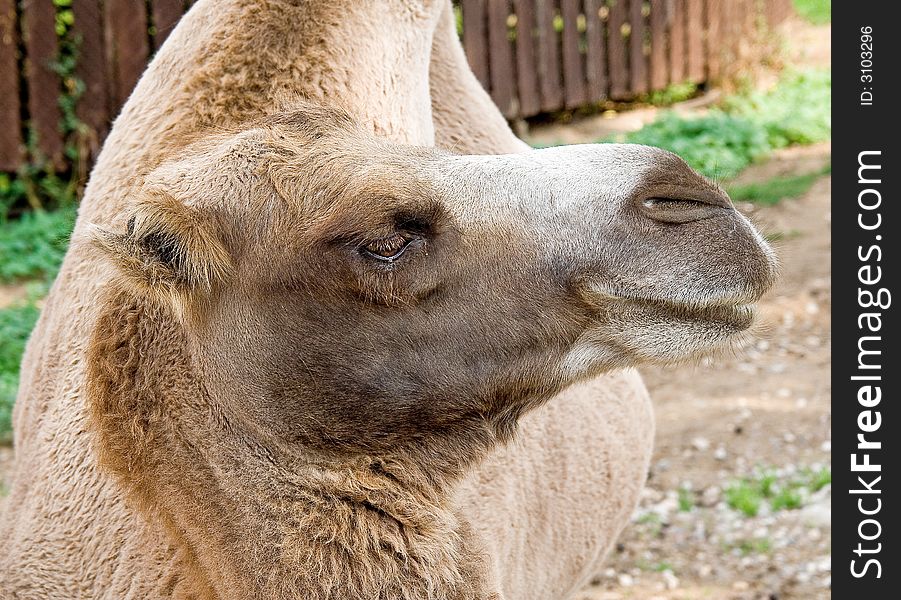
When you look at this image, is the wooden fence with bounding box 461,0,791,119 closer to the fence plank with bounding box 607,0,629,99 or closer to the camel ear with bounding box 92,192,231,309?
the fence plank with bounding box 607,0,629,99

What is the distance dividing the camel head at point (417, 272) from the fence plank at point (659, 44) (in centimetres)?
1072

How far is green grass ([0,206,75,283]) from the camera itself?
823cm

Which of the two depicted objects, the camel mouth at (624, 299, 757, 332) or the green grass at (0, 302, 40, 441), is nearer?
the camel mouth at (624, 299, 757, 332)

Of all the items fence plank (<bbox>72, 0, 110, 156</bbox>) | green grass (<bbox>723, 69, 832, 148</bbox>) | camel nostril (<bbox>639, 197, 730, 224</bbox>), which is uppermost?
camel nostril (<bbox>639, 197, 730, 224</bbox>)

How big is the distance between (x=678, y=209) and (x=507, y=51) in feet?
30.3

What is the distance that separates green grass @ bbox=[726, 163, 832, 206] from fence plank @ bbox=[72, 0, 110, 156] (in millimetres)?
5408

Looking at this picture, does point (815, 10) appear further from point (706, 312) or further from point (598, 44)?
point (706, 312)

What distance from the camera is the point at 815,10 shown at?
16.6m

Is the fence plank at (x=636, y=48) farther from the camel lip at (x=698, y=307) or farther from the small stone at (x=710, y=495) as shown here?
the camel lip at (x=698, y=307)

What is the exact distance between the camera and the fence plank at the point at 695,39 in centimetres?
1313

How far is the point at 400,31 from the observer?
12.6ft

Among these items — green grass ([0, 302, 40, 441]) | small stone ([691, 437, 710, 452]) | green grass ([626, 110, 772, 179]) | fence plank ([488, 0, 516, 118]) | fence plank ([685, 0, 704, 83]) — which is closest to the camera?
small stone ([691, 437, 710, 452])

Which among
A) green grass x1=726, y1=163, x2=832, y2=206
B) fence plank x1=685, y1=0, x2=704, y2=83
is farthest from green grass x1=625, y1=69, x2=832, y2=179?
fence plank x1=685, y1=0, x2=704, y2=83

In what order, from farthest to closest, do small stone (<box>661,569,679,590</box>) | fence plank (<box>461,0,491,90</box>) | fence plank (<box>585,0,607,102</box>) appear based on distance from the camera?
fence plank (<box>585,0,607,102</box>) < fence plank (<box>461,0,491,90</box>) < small stone (<box>661,569,679,590</box>)
